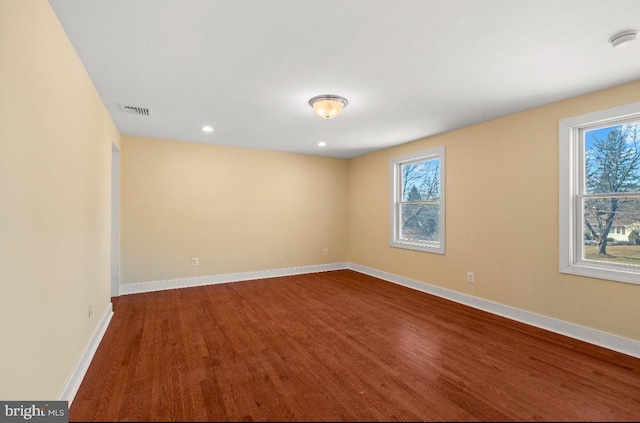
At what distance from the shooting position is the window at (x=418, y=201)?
425 centimetres

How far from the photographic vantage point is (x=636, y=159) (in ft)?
8.34

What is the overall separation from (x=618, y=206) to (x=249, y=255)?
4.73 m

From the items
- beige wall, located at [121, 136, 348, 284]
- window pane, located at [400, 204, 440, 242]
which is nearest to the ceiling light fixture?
window pane, located at [400, 204, 440, 242]

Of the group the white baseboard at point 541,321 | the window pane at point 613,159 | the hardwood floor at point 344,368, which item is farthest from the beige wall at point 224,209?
the window pane at point 613,159

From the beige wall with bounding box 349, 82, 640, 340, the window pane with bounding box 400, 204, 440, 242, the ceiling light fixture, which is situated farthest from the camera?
the window pane with bounding box 400, 204, 440, 242

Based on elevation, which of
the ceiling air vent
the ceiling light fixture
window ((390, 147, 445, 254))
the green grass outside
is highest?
the ceiling air vent

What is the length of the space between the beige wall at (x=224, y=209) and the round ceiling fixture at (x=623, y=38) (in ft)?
14.3

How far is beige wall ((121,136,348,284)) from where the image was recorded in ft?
13.9

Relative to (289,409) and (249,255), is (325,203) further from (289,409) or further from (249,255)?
(289,409)

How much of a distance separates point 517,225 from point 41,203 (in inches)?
160

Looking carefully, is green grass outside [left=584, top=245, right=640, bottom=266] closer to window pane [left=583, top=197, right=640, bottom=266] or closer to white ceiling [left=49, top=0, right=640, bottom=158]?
window pane [left=583, top=197, right=640, bottom=266]

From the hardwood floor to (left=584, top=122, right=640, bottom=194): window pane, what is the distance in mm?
1484

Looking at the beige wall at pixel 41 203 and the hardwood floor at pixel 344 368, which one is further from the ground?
the beige wall at pixel 41 203

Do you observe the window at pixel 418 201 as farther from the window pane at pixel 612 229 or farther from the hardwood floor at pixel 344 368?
the window pane at pixel 612 229
